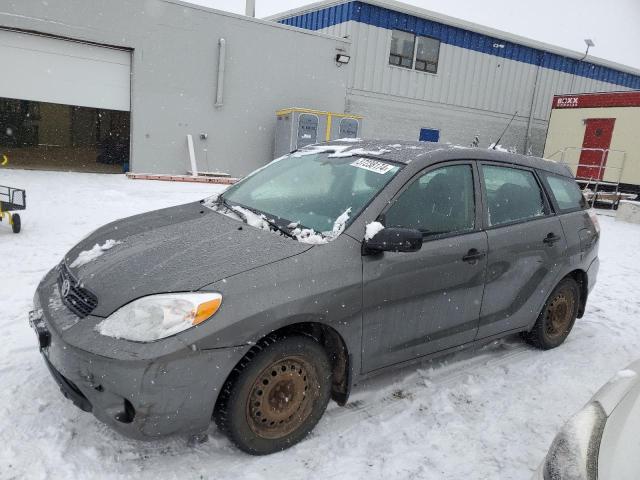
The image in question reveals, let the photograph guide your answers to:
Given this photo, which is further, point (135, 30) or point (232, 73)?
point (232, 73)

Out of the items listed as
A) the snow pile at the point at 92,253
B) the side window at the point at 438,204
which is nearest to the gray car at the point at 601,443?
the side window at the point at 438,204

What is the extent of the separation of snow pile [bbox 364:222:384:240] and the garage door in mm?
12325

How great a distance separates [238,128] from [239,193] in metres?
11.5

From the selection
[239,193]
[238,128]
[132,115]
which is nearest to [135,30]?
[132,115]

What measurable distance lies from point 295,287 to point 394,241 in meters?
0.61

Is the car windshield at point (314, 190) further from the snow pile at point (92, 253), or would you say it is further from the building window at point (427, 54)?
the building window at point (427, 54)

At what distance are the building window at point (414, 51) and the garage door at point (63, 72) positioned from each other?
9294 mm

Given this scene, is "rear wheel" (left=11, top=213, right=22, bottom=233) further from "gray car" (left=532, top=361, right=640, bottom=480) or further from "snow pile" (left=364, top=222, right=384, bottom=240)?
"gray car" (left=532, top=361, right=640, bottom=480)

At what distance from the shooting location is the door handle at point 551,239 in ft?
12.8

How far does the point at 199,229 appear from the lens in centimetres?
303

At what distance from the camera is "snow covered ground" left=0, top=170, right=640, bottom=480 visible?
2.48 m

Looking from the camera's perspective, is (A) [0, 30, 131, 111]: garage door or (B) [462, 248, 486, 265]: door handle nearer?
(B) [462, 248, 486, 265]: door handle

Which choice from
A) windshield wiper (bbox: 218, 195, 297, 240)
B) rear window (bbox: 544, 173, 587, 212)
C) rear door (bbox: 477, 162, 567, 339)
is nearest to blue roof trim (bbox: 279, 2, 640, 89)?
rear window (bbox: 544, 173, 587, 212)

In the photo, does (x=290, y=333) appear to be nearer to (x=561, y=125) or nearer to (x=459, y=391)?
(x=459, y=391)
